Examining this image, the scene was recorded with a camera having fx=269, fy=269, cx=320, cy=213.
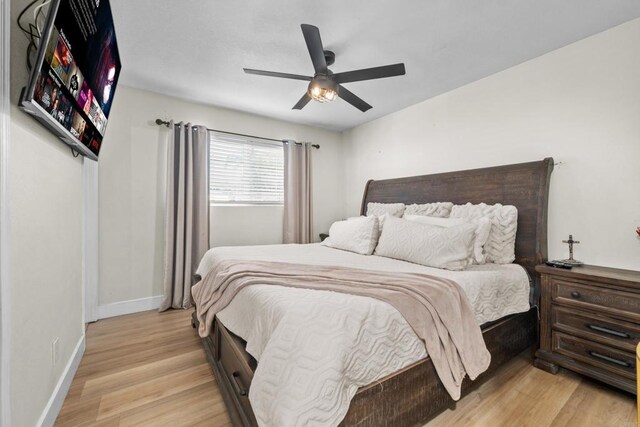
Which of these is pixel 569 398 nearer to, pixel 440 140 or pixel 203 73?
pixel 440 140

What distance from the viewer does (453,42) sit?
2.17m

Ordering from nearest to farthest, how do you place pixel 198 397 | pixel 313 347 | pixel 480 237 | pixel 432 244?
pixel 313 347 < pixel 198 397 < pixel 432 244 < pixel 480 237

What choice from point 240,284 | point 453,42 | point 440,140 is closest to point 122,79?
point 240,284

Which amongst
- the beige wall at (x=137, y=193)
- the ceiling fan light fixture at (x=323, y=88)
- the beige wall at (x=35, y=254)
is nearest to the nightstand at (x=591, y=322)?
the ceiling fan light fixture at (x=323, y=88)

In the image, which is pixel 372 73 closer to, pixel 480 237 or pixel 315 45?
pixel 315 45

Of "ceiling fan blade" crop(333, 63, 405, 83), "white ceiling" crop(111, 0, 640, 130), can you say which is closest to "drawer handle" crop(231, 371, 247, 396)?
"ceiling fan blade" crop(333, 63, 405, 83)

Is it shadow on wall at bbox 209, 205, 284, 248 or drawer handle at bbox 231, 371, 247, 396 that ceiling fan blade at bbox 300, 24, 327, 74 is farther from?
shadow on wall at bbox 209, 205, 284, 248

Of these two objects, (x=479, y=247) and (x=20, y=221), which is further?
(x=479, y=247)

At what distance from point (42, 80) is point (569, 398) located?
3.15m

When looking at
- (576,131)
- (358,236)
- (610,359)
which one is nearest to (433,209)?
(358,236)

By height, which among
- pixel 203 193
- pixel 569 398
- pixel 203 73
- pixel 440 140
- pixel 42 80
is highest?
pixel 203 73

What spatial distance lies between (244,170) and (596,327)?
12.3 ft

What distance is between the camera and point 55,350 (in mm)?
1529

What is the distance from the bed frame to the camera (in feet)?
4.02
